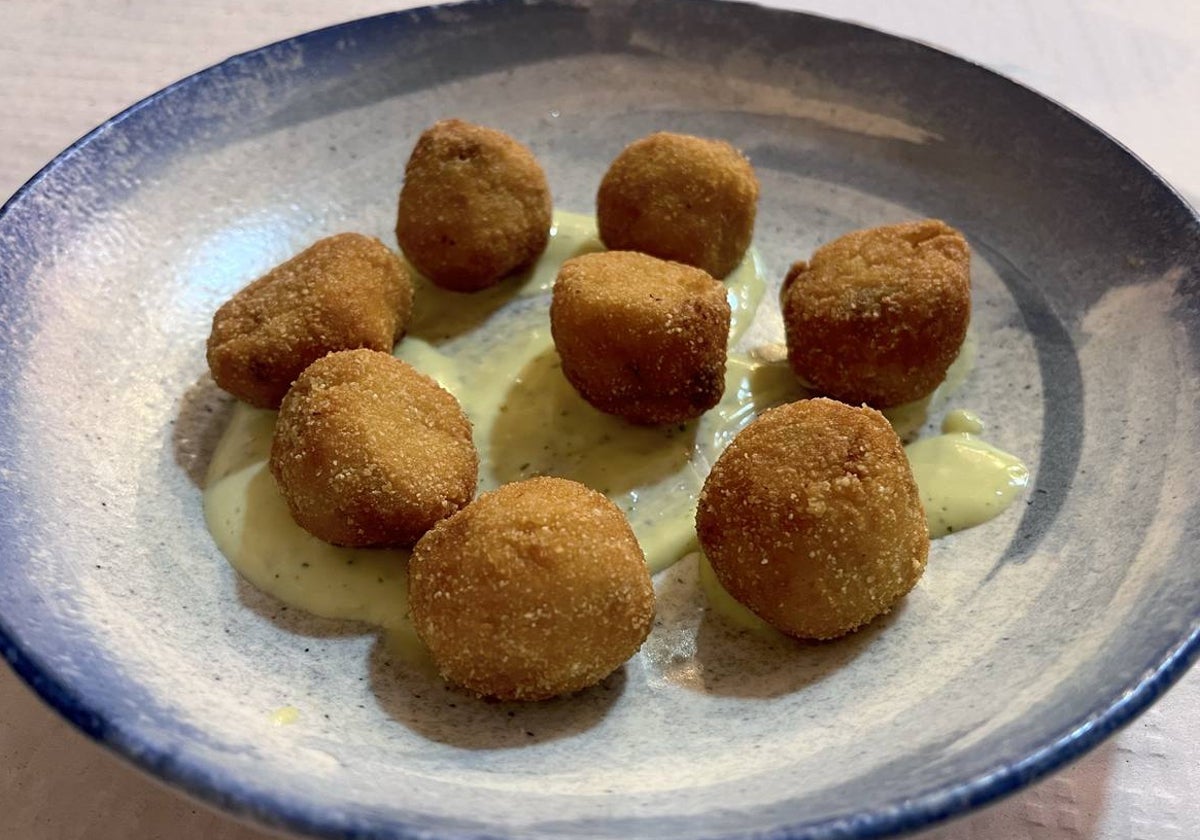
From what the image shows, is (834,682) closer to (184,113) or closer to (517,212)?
(517,212)

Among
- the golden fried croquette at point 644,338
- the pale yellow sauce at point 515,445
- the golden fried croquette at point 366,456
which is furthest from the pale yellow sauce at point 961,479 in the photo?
the golden fried croquette at point 366,456

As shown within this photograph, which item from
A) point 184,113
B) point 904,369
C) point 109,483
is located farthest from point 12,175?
point 904,369

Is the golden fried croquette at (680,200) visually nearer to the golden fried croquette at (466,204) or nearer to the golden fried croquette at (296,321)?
the golden fried croquette at (466,204)

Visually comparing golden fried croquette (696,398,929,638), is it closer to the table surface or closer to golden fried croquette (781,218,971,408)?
golden fried croquette (781,218,971,408)

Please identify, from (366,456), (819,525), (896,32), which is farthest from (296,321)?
(896,32)

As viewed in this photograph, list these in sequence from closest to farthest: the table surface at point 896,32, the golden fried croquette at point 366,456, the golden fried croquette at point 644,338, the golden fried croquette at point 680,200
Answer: the golden fried croquette at point 366,456
the golden fried croquette at point 644,338
the golden fried croquette at point 680,200
the table surface at point 896,32

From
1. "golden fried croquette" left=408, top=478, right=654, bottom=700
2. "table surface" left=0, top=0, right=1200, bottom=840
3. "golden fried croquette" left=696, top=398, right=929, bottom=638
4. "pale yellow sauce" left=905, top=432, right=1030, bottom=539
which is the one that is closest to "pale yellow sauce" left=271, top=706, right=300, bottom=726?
"golden fried croquette" left=408, top=478, right=654, bottom=700
